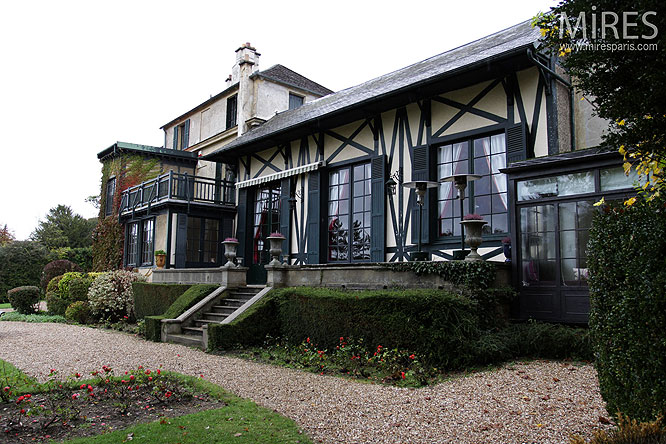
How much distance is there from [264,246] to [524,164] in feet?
28.5

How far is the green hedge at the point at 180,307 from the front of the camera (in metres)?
9.95

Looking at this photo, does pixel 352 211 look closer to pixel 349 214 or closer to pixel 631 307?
pixel 349 214

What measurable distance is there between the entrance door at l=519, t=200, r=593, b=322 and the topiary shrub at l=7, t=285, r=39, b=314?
1600 centimetres

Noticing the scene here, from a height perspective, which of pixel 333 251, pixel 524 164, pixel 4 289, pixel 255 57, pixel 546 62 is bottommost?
pixel 4 289

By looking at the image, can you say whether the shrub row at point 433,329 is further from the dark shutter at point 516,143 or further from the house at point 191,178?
the house at point 191,178

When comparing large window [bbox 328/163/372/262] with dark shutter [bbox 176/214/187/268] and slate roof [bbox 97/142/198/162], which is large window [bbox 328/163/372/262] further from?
slate roof [bbox 97/142/198/162]

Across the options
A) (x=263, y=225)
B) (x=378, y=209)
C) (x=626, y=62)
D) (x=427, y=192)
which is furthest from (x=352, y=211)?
(x=626, y=62)

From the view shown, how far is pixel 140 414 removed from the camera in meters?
4.26

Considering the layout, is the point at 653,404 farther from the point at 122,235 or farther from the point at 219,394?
the point at 122,235

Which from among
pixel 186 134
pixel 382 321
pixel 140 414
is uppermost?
pixel 186 134

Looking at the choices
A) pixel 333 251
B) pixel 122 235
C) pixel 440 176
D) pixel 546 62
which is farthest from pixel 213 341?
pixel 122 235

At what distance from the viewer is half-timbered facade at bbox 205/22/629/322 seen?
814 cm

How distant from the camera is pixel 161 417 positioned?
4090 mm

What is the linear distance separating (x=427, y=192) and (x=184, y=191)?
9196mm
